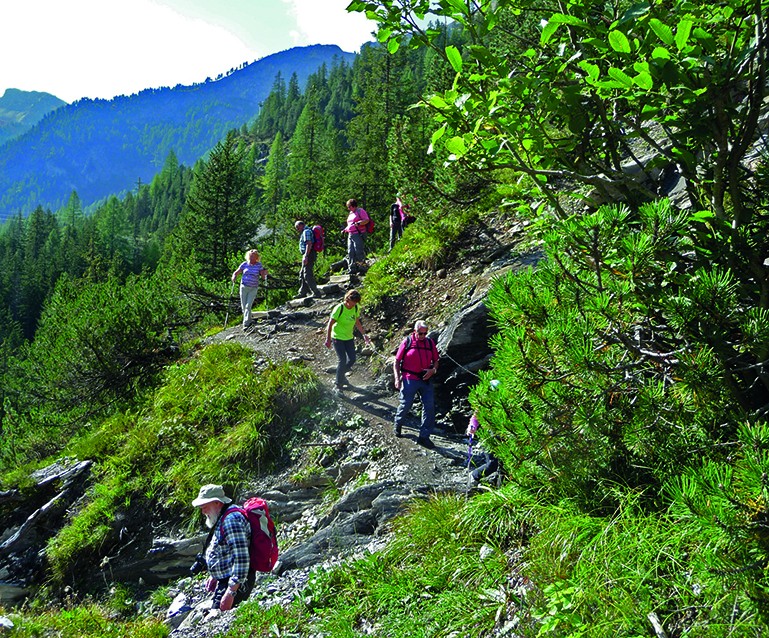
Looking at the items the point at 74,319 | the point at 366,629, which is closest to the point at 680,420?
the point at 366,629

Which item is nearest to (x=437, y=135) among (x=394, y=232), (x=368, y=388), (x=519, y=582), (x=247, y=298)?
(x=519, y=582)

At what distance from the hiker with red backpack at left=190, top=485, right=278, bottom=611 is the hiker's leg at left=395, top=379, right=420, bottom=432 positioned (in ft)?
12.6

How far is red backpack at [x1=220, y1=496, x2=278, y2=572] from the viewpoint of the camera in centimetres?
603

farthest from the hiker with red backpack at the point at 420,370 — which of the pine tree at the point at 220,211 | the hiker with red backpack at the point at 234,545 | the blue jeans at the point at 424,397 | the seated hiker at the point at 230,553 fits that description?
the pine tree at the point at 220,211

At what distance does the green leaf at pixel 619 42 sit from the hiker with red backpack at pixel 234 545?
5.23m

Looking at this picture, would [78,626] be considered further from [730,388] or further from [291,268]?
[291,268]

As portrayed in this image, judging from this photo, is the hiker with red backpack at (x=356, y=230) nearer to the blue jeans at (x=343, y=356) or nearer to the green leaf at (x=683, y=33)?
the blue jeans at (x=343, y=356)

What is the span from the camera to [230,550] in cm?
591

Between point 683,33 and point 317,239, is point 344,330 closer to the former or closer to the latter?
point 317,239

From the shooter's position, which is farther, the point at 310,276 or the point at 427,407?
the point at 310,276

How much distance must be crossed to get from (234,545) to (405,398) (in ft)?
14.5

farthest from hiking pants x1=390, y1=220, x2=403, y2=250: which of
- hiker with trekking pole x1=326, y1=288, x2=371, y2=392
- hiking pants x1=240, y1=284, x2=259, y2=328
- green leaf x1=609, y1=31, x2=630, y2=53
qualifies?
green leaf x1=609, y1=31, x2=630, y2=53

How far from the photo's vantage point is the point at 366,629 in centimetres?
545

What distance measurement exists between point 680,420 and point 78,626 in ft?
29.3
